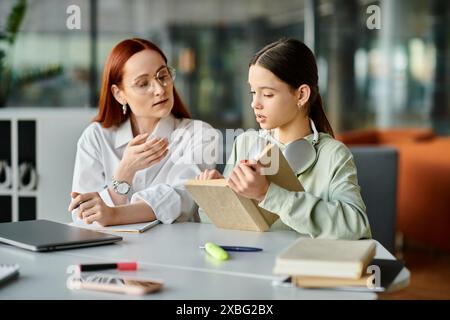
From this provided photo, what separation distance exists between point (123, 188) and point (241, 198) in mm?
542

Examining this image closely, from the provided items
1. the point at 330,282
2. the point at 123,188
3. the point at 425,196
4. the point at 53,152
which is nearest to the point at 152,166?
the point at 123,188

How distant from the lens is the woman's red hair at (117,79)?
2.17 metres

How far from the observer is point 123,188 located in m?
2.09

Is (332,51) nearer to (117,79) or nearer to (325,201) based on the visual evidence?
(117,79)

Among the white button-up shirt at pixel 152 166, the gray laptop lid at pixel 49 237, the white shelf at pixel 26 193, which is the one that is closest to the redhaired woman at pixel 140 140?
the white button-up shirt at pixel 152 166

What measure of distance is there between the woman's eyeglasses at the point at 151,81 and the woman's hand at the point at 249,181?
644mm

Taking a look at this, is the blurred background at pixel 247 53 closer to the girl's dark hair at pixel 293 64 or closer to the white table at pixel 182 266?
the girl's dark hair at pixel 293 64

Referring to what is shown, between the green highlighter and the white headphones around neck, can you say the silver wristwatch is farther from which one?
the green highlighter

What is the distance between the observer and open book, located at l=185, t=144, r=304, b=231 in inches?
61.6

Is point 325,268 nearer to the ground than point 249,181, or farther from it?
nearer to the ground

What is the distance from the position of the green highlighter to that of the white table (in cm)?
1
